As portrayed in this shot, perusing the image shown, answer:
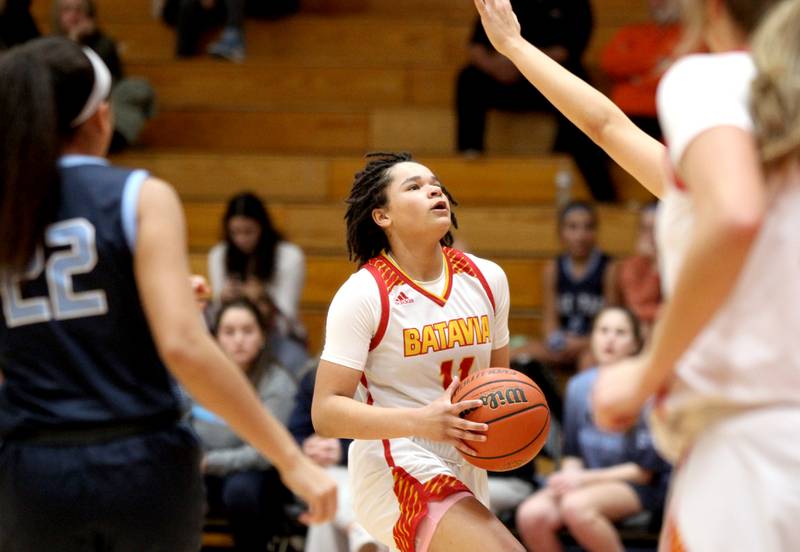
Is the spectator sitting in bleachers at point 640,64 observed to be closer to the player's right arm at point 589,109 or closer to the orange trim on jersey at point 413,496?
the player's right arm at point 589,109

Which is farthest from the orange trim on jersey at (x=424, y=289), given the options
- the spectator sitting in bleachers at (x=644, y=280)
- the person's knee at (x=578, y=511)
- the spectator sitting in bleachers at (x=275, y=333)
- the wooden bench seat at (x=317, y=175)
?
the wooden bench seat at (x=317, y=175)

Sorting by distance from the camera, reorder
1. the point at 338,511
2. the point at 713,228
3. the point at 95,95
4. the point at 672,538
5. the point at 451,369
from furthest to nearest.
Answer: the point at 338,511
the point at 451,369
the point at 95,95
the point at 672,538
the point at 713,228

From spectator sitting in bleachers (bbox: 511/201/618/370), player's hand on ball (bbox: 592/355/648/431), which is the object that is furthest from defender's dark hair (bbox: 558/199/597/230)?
player's hand on ball (bbox: 592/355/648/431)

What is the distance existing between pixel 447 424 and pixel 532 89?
646 cm

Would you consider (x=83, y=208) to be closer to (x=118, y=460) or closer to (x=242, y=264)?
(x=118, y=460)

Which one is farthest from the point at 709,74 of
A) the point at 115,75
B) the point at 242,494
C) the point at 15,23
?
the point at 15,23

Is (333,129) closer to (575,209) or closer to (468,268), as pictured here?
(575,209)

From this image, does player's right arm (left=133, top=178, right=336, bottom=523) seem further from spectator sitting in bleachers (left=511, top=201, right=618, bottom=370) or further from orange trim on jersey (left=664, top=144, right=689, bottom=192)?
spectator sitting in bleachers (left=511, top=201, right=618, bottom=370)

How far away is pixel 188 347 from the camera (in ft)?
8.11

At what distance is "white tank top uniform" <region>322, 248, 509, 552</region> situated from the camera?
3713 millimetres

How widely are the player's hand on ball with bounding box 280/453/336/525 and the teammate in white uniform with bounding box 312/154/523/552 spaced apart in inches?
34.6

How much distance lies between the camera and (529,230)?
29.6 feet

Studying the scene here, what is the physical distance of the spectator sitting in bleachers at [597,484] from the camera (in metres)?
6.13

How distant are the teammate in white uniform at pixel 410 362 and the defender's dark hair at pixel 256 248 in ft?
13.2
